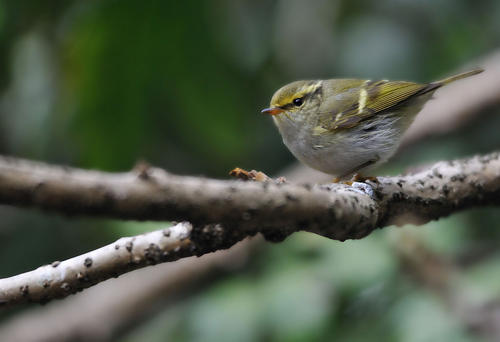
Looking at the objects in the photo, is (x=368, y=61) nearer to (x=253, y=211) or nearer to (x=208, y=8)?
(x=208, y=8)

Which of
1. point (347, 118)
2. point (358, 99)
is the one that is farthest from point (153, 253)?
point (358, 99)

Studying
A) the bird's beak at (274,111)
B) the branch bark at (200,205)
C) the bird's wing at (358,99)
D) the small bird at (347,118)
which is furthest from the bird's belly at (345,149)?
the branch bark at (200,205)

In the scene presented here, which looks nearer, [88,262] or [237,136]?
[88,262]

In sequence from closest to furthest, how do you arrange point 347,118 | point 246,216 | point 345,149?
point 246,216 < point 345,149 < point 347,118

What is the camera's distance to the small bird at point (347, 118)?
3561mm

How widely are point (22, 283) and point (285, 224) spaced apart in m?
0.94

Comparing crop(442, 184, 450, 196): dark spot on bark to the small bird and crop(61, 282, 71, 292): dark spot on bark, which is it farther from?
crop(61, 282, 71, 292): dark spot on bark

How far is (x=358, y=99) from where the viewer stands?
3.97 meters

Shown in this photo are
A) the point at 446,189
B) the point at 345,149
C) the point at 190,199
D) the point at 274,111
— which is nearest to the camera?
the point at 190,199

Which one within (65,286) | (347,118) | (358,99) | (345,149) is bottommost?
(65,286)

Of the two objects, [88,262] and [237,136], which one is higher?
[237,136]

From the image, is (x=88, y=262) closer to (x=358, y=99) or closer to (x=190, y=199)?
(x=190, y=199)

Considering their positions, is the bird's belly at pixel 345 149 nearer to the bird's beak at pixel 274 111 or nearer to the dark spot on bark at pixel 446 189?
the bird's beak at pixel 274 111

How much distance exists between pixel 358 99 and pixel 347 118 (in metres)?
0.30
